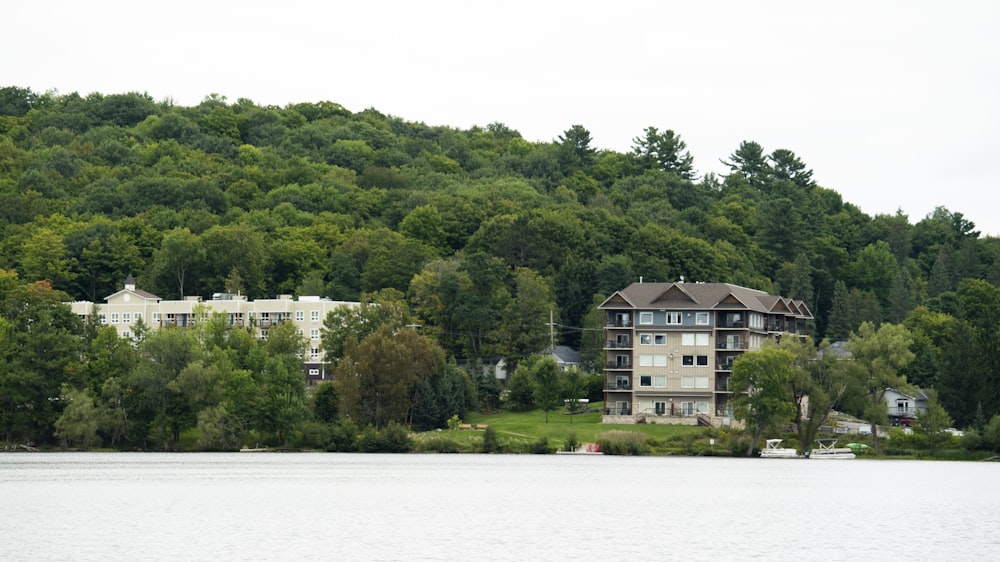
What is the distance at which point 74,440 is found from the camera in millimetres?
107938

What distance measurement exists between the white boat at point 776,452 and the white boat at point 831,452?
141 centimetres

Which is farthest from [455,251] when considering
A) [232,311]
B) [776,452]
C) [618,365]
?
[776,452]

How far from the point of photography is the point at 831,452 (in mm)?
106062

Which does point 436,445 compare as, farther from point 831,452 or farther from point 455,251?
point 455,251

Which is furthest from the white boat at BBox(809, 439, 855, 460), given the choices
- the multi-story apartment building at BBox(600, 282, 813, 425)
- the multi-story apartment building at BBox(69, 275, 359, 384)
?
the multi-story apartment building at BBox(69, 275, 359, 384)

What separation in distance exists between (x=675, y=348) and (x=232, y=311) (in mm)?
48807

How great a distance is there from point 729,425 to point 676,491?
42246mm

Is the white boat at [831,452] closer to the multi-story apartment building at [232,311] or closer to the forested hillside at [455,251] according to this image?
the forested hillside at [455,251]

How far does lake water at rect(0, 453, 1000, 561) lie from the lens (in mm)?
47406

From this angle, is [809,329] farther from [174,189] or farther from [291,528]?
[291,528]

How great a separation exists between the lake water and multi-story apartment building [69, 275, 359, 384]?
166ft

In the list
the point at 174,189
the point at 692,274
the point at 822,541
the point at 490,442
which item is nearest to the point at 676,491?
the point at 822,541

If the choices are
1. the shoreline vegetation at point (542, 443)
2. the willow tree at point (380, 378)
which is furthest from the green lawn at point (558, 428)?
the willow tree at point (380, 378)

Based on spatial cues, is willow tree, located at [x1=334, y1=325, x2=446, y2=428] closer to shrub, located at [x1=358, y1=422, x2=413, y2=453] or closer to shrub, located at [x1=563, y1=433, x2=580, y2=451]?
shrub, located at [x1=358, y1=422, x2=413, y2=453]
